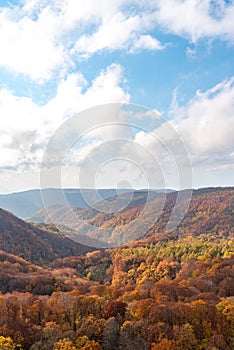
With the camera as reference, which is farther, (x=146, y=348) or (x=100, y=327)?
(x=100, y=327)

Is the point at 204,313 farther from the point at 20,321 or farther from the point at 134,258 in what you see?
the point at 134,258

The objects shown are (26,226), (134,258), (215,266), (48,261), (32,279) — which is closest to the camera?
(32,279)

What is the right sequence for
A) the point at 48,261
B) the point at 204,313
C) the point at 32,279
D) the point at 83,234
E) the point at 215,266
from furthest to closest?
1. the point at 83,234
2. the point at 48,261
3. the point at 215,266
4. the point at 32,279
5. the point at 204,313

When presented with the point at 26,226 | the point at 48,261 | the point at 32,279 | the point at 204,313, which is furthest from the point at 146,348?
the point at 26,226

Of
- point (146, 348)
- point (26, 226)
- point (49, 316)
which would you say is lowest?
point (146, 348)

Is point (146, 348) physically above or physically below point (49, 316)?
below

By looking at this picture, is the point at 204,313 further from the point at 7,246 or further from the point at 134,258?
the point at 7,246

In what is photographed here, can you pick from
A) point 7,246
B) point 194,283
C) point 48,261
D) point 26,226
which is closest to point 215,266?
point 194,283

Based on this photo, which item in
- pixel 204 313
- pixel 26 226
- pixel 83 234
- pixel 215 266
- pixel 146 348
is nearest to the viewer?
pixel 146 348

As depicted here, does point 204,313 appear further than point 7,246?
No
